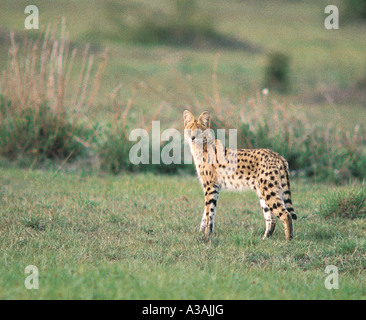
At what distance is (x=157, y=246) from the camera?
6.54m

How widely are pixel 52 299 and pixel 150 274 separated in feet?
3.57

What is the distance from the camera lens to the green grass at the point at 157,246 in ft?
16.9

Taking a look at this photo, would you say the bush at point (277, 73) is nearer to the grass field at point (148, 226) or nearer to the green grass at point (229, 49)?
the green grass at point (229, 49)

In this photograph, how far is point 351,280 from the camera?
5680 millimetres

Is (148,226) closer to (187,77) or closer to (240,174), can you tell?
(240,174)

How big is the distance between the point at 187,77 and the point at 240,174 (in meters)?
4.32

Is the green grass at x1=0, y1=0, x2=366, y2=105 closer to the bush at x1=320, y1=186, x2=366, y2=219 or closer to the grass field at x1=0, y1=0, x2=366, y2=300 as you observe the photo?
the grass field at x1=0, y1=0, x2=366, y2=300

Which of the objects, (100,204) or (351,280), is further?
(100,204)

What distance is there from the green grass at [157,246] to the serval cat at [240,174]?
0.30 meters

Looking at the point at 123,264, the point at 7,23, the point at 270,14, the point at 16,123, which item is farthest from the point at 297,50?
the point at 123,264

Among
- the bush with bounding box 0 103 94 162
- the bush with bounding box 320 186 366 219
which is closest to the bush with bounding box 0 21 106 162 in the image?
the bush with bounding box 0 103 94 162

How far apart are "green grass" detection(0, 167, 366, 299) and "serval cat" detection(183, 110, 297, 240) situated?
298mm

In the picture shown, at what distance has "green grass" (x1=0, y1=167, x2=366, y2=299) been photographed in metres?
5.15

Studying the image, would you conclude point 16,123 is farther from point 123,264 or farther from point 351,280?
point 351,280
